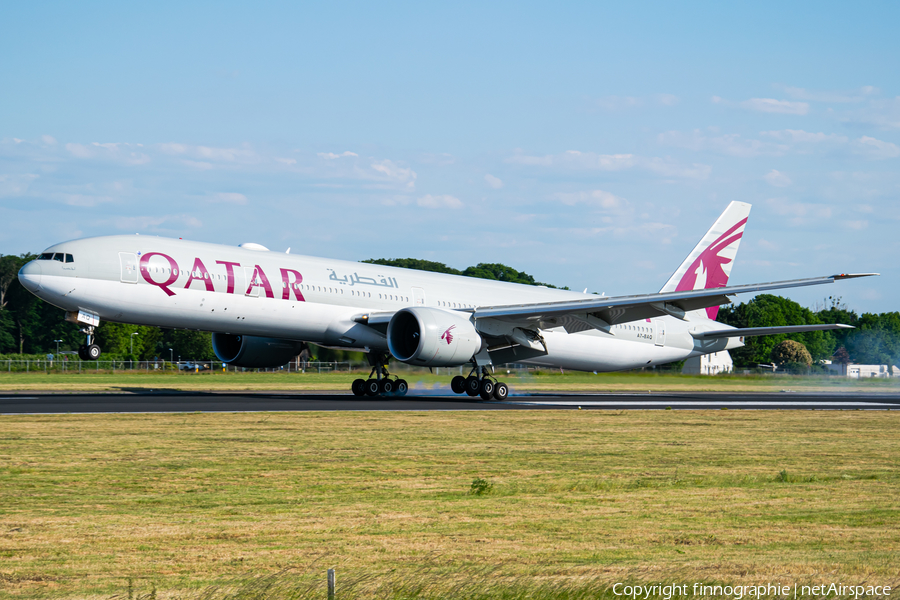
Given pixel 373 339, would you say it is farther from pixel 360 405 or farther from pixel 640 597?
pixel 640 597

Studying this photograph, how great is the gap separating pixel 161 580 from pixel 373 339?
78.6 feet

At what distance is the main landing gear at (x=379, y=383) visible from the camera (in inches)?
1262

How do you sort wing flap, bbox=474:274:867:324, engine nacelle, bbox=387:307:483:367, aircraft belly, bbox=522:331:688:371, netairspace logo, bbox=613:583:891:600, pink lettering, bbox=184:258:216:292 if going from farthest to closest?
aircraft belly, bbox=522:331:688:371, wing flap, bbox=474:274:867:324, engine nacelle, bbox=387:307:483:367, pink lettering, bbox=184:258:216:292, netairspace logo, bbox=613:583:891:600

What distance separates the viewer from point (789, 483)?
1084cm

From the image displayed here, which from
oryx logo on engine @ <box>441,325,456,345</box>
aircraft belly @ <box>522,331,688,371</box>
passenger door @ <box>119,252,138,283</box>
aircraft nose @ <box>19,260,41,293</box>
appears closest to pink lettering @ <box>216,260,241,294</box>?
passenger door @ <box>119,252,138,283</box>

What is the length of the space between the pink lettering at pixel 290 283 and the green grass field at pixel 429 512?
463 inches

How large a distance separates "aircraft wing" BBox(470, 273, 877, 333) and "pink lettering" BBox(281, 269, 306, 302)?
593 centimetres

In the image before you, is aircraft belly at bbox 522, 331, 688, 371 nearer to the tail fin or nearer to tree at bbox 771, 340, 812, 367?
the tail fin

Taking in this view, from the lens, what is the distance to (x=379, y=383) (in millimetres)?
32406

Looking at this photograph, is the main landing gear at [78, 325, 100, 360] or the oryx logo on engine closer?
the main landing gear at [78, 325, 100, 360]

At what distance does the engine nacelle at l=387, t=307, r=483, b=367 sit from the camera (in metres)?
27.0

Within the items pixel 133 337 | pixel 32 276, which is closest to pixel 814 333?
pixel 133 337

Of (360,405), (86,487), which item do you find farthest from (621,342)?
(86,487)

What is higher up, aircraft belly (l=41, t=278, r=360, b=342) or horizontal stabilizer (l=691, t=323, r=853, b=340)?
aircraft belly (l=41, t=278, r=360, b=342)
